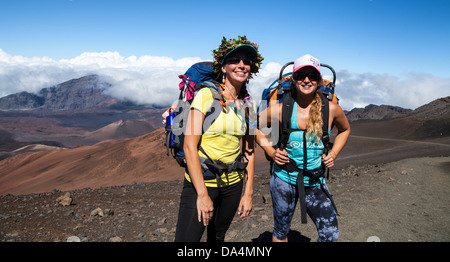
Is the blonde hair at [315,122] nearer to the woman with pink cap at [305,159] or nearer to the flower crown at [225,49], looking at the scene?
the woman with pink cap at [305,159]

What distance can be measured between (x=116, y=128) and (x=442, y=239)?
299ft

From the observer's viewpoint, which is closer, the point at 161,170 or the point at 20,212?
the point at 20,212

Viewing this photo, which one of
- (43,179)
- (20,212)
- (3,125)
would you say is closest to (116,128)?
(3,125)

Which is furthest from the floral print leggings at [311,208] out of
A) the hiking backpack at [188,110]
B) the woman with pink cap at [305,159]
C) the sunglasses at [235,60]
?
the sunglasses at [235,60]

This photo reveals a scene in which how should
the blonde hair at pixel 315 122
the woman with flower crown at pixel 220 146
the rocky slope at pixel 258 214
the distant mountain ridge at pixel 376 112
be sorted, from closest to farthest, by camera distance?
the woman with flower crown at pixel 220 146 → the blonde hair at pixel 315 122 → the rocky slope at pixel 258 214 → the distant mountain ridge at pixel 376 112

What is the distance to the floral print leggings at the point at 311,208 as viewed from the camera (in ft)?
7.38

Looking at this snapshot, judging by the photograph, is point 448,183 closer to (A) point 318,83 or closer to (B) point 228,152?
(A) point 318,83

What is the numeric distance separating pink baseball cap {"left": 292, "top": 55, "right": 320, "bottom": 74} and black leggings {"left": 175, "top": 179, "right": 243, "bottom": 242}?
0.99m

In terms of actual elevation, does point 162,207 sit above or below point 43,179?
above

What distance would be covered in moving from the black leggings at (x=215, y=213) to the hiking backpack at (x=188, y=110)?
0.14m

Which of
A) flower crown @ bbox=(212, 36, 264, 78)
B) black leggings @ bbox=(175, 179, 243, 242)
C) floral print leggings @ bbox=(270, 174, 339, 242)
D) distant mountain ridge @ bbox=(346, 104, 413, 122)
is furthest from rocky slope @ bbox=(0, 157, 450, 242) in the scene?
distant mountain ridge @ bbox=(346, 104, 413, 122)

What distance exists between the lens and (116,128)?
8800 centimetres
